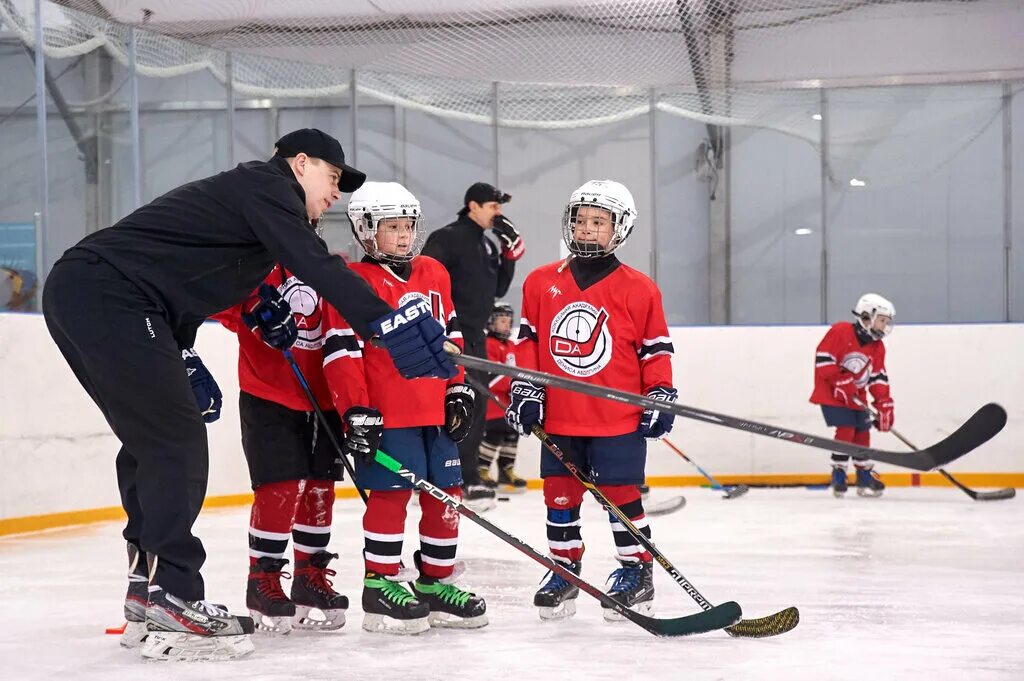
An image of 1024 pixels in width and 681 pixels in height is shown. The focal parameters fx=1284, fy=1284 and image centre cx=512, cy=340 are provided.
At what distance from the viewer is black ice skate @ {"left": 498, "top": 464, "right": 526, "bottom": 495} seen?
6.67m

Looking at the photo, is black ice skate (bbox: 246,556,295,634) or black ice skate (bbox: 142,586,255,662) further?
black ice skate (bbox: 246,556,295,634)

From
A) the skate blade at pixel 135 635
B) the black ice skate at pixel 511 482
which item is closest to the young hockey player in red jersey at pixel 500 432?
the black ice skate at pixel 511 482

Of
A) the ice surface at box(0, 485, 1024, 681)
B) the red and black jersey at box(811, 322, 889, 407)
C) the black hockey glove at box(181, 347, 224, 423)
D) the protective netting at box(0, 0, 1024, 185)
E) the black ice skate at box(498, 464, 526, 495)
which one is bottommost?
the black ice skate at box(498, 464, 526, 495)

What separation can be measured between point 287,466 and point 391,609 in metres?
0.38

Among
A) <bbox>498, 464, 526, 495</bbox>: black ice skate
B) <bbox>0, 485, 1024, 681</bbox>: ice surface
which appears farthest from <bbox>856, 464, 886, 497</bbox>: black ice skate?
<bbox>498, 464, 526, 495</bbox>: black ice skate

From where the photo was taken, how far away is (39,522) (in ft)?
→ 16.1

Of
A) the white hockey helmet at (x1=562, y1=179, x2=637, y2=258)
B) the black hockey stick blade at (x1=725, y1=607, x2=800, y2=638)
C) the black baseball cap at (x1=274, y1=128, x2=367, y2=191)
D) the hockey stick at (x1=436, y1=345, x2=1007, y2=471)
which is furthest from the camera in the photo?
the white hockey helmet at (x1=562, y1=179, x2=637, y2=258)

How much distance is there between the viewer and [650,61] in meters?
7.32

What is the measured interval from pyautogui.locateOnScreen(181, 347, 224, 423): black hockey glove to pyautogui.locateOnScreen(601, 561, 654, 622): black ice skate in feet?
3.20

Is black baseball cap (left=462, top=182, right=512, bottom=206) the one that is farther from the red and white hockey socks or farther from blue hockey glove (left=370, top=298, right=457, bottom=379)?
blue hockey glove (left=370, top=298, right=457, bottom=379)

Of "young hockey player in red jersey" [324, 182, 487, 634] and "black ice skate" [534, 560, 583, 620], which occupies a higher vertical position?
"young hockey player in red jersey" [324, 182, 487, 634]

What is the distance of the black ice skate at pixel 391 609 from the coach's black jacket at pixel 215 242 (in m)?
0.71

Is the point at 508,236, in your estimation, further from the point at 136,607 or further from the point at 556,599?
the point at 136,607

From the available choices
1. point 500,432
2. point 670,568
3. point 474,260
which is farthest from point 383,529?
point 500,432
